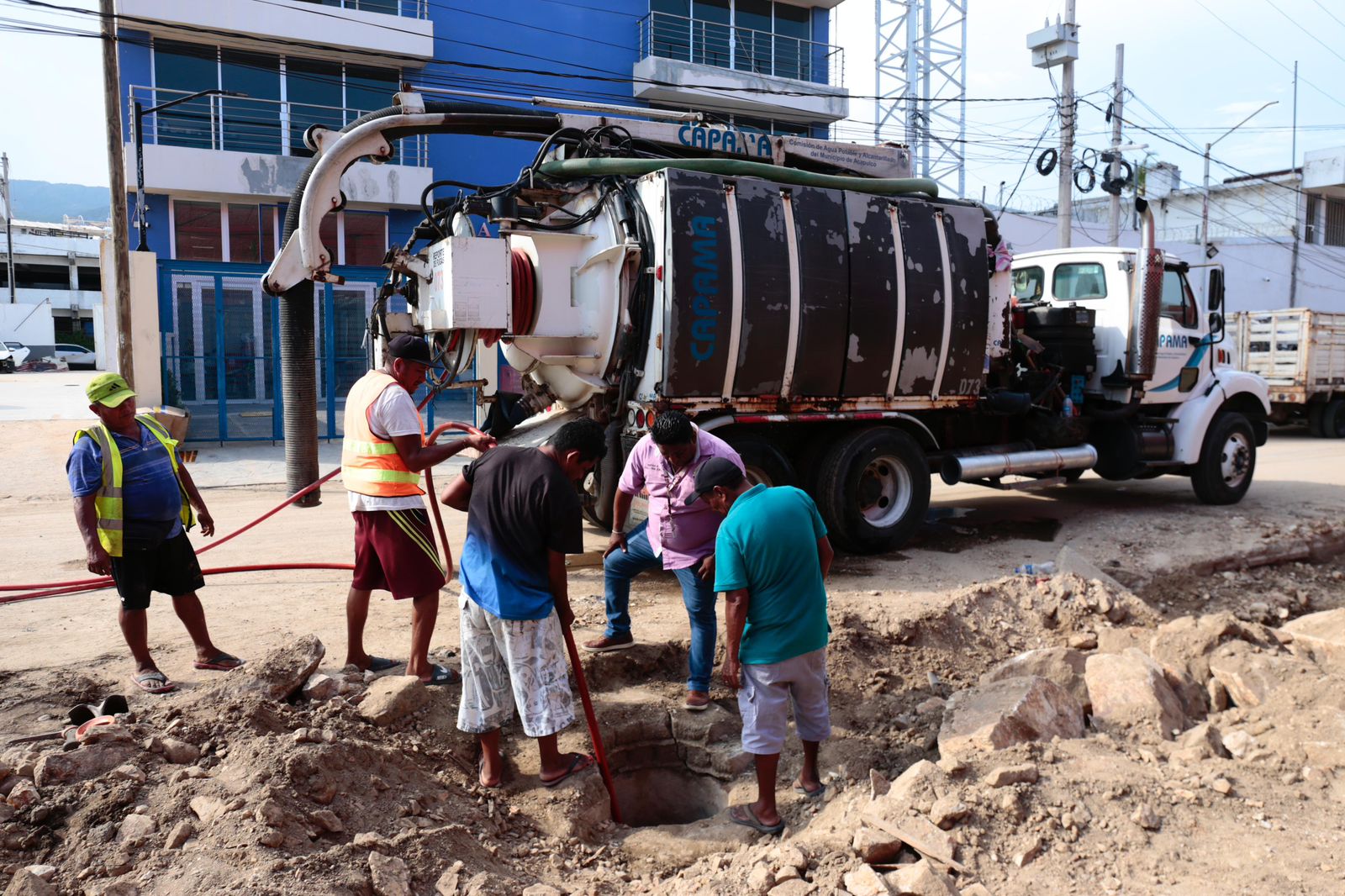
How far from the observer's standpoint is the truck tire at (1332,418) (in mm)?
18578

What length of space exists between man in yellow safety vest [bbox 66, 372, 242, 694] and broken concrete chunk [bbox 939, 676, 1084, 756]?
3.74 m

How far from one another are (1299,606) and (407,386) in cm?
688

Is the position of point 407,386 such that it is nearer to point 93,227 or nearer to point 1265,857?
point 1265,857

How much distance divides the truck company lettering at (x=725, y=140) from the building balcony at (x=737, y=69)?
14.2 metres

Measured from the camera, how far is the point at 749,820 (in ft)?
13.2

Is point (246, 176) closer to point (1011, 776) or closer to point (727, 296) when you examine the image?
point (727, 296)

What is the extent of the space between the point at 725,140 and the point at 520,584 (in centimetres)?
515

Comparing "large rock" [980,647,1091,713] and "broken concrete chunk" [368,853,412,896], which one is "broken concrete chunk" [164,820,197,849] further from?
"large rock" [980,647,1091,713]

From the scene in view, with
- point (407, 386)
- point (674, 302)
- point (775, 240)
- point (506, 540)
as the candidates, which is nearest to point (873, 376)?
point (775, 240)

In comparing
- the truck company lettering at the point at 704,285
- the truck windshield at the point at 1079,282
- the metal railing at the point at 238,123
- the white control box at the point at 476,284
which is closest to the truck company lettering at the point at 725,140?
the truck company lettering at the point at 704,285

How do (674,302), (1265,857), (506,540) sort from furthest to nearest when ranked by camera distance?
(674,302), (506,540), (1265,857)

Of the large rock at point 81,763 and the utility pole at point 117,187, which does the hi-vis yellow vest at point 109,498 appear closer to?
the large rock at point 81,763

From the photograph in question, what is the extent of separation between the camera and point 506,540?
149 inches

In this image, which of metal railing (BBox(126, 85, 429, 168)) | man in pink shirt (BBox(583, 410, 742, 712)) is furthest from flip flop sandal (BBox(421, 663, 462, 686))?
metal railing (BBox(126, 85, 429, 168))
